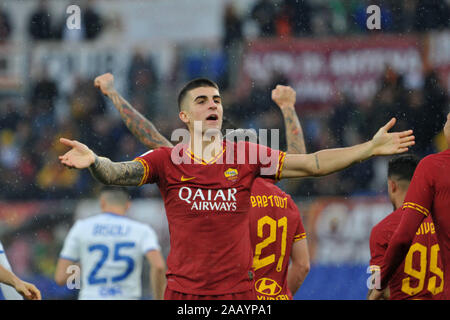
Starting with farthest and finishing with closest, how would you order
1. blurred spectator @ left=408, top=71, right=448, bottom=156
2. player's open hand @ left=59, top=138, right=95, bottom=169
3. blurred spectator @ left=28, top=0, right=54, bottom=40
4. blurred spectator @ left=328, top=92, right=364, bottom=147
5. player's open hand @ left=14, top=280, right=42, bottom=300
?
blurred spectator @ left=28, top=0, right=54, bottom=40 → blurred spectator @ left=328, top=92, right=364, bottom=147 → blurred spectator @ left=408, top=71, right=448, bottom=156 → player's open hand @ left=14, top=280, right=42, bottom=300 → player's open hand @ left=59, top=138, right=95, bottom=169

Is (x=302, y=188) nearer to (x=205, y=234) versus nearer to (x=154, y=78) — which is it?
(x=154, y=78)

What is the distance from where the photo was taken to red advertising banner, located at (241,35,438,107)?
571 inches

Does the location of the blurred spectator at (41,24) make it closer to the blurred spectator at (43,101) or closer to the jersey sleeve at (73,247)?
the blurred spectator at (43,101)

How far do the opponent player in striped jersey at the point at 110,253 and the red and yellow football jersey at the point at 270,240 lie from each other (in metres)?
2.08

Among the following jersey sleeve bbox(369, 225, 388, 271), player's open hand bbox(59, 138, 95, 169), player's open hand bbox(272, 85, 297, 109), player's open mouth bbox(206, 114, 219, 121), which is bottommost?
jersey sleeve bbox(369, 225, 388, 271)

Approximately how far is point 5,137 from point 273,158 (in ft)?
34.0

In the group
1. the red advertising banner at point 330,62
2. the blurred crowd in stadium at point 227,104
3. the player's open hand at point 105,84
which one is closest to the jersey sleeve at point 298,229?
the player's open hand at point 105,84

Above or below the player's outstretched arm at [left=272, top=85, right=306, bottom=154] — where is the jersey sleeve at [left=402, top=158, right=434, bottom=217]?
below

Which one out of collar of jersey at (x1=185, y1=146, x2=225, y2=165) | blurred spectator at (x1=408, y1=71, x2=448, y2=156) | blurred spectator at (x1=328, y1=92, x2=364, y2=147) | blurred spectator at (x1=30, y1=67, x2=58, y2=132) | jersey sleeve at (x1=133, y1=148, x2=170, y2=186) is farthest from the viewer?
blurred spectator at (x1=30, y1=67, x2=58, y2=132)

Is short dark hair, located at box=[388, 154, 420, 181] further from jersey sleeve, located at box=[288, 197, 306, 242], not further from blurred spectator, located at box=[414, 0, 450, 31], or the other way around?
blurred spectator, located at box=[414, 0, 450, 31]

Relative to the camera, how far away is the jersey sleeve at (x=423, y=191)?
511 cm

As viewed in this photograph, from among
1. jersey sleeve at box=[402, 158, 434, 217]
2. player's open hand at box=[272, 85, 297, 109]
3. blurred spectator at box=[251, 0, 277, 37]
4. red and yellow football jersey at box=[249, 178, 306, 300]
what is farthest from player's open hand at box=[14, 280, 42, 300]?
blurred spectator at box=[251, 0, 277, 37]

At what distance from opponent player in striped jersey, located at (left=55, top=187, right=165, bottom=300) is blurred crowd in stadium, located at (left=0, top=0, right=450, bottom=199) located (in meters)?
4.60

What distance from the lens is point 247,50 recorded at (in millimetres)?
14758
